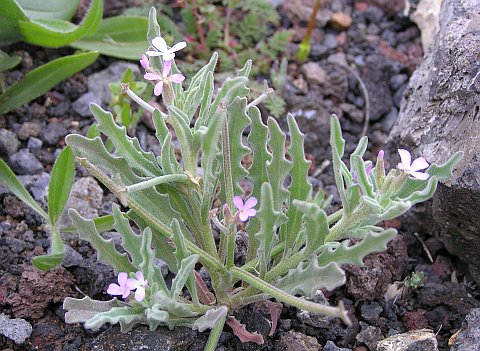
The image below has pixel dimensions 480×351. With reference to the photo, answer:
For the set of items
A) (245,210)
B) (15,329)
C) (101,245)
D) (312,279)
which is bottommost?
(15,329)

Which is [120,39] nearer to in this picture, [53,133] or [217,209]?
[53,133]

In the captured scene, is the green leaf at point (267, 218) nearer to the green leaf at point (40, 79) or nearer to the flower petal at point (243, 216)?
the flower petal at point (243, 216)

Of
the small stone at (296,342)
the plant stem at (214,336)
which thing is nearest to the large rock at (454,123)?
the small stone at (296,342)

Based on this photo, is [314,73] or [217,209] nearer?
[217,209]

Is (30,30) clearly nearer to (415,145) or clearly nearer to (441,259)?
(415,145)

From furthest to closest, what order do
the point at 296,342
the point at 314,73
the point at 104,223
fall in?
1. the point at 314,73
2. the point at 104,223
3. the point at 296,342

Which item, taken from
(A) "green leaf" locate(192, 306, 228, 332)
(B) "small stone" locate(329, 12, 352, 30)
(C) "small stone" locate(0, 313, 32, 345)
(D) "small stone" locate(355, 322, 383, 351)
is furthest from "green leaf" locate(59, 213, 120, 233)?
(B) "small stone" locate(329, 12, 352, 30)

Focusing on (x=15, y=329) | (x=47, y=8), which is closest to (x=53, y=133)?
(x=47, y=8)
